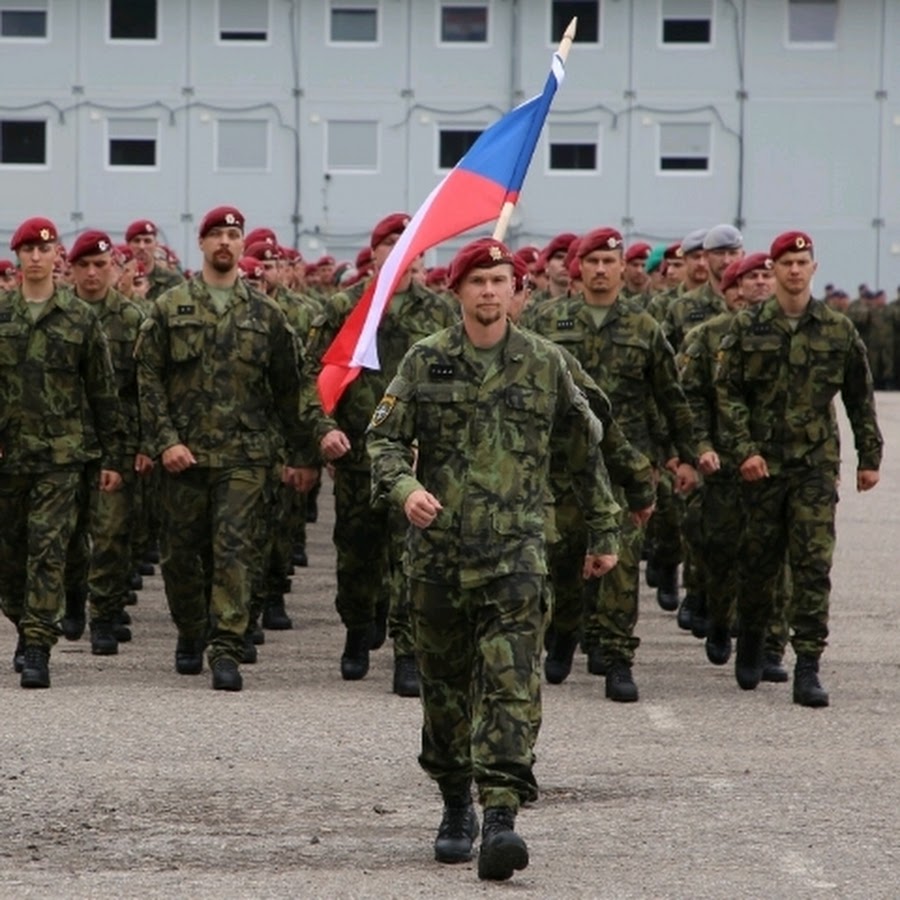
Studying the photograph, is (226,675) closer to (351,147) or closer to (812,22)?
(351,147)

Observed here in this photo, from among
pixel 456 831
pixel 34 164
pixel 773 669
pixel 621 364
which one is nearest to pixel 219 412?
pixel 621 364

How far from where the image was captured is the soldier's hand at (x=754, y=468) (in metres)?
11.7

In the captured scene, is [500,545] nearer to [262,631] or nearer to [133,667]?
[133,667]

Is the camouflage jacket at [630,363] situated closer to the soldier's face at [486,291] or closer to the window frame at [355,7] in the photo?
the soldier's face at [486,291]

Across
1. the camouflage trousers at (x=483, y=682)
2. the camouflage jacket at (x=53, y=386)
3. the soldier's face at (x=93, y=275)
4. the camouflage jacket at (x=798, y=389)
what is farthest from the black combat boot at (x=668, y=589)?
the camouflage trousers at (x=483, y=682)

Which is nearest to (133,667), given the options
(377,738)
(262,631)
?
(262,631)

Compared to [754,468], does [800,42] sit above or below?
above

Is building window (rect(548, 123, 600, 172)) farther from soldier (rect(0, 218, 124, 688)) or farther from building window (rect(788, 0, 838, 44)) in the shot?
soldier (rect(0, 218, 124, 688))

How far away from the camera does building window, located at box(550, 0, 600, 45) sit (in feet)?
168

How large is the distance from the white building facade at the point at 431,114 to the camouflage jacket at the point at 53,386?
37.7 metres

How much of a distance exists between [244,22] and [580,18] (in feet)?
21.5

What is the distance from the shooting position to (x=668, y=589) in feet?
52.6

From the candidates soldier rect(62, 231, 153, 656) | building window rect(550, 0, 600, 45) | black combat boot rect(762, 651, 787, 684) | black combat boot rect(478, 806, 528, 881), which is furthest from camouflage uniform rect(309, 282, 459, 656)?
building window rect(550, 0, 600, 45)

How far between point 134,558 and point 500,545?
8.38 meters
